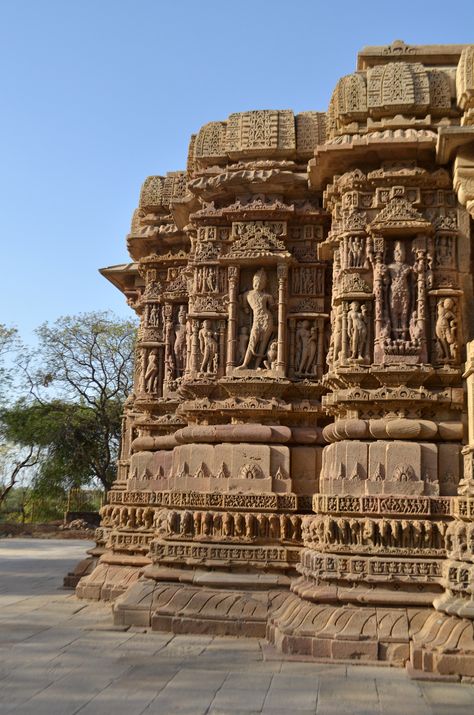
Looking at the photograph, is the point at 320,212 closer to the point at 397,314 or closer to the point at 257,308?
the point at 257,308

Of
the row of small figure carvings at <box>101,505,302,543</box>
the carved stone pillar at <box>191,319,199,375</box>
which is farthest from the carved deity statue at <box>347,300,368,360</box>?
the carved stone pillar at <box>191,319,199,375</box>

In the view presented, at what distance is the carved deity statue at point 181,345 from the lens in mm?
13978

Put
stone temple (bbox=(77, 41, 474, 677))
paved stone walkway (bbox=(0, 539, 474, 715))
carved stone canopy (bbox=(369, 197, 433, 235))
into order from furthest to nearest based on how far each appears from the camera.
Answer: carved stone canopy (bbox=(369, 197, 433, 235)), stone temple (bbox=(77, 41, 474, 677)), paved stone walkway (bbox=(0, 539, 474, 715))

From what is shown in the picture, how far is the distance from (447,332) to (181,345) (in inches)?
230

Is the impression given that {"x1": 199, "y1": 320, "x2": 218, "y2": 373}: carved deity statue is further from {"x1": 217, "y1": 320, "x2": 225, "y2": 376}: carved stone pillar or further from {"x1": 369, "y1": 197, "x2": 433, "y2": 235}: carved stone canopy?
{"x1": 369, "y1": 197, "x2": 433, "y2": 235}: carved stone canopy

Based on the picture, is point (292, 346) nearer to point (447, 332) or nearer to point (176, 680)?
point (447, 332)

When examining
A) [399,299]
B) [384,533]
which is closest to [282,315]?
[399,299]

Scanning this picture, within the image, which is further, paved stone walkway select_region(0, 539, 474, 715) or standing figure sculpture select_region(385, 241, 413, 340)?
standing figure sculpture select_region(385, 241, 413, 340)

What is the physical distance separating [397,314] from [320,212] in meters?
2.47

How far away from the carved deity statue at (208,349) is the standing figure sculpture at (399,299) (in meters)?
2.71

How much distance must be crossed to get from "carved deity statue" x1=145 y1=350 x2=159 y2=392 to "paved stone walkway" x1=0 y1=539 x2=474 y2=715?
191 inches

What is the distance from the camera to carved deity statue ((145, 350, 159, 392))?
14.1 meters

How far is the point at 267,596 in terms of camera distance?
9609 mm

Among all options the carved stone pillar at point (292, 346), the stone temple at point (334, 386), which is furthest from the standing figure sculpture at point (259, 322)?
the carved stone pillar at point (292, 346)
